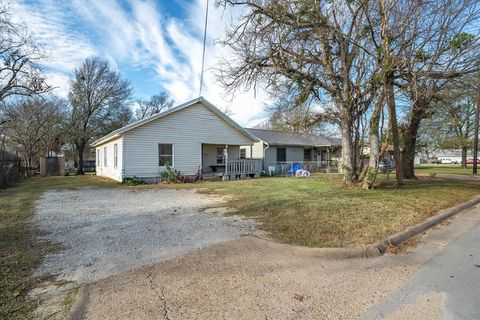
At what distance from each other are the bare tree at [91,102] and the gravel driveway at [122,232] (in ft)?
73.2

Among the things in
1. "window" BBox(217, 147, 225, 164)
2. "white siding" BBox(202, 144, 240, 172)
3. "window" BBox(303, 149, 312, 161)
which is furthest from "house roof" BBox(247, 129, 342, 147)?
"white siding" BBox(202, 144, 240, 172)

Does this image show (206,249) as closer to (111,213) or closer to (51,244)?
(51,244)

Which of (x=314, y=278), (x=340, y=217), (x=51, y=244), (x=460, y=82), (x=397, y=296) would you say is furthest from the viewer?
(x=460, y=82)

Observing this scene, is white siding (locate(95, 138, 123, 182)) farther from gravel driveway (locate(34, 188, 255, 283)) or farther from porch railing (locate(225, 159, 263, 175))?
gravel driveway (locate(34, 188, 255, 283))

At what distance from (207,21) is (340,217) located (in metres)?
Result: 8.86

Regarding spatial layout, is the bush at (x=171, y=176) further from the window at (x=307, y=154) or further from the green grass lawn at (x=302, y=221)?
the window at (x=307, y=154)

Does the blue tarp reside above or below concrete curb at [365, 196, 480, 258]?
above

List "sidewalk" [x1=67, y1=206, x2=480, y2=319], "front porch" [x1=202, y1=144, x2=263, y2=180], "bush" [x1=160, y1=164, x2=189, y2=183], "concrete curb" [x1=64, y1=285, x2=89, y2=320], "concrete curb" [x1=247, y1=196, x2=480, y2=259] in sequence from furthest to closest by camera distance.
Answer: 1. "front porch" [x1=202, y1=144, x2=263, y2=180]
2. "bush" [x1=160, y1=164, x2=189, y2=183]
3. "concrete curb" [x1=247, y1=196, x2=480, y2=259]
4. "sidewalk" [x1=67, y1=206, x2=480, y2=319]
5. "concrete curb" [x1=64, y1=285, x2=89, y2=320]

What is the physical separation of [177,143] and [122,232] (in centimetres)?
1099

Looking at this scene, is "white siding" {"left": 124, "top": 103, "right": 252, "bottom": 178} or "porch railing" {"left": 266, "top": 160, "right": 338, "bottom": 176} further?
"porch railing" {"left": 266, "top": 160, "right": 338, "bottom": 176}

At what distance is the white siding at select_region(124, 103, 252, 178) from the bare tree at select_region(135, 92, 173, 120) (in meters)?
33.7

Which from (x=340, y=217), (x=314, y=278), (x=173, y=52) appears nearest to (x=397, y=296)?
(x=314, y=278)

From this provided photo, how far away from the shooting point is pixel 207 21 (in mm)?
10625

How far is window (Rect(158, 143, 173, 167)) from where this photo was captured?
15.5 meters
